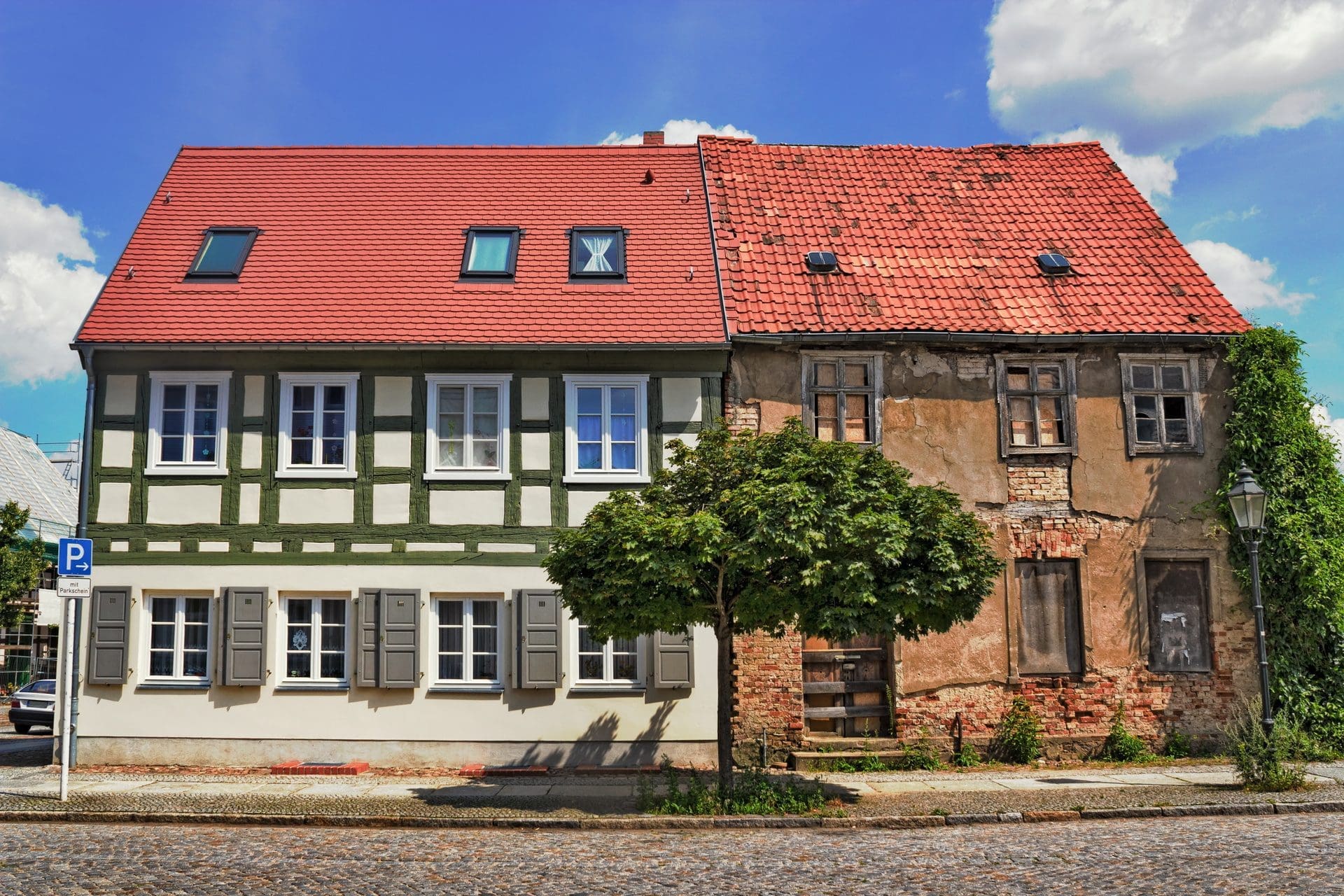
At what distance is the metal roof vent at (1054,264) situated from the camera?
17.7 meters

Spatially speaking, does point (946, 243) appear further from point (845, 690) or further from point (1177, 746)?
point (1177, 746)

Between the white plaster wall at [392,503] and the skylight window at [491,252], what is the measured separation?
11.4 ft

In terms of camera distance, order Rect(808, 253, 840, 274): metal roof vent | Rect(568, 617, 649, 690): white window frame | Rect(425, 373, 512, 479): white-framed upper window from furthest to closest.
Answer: Rect(808, 253, 840, 274): metal roof vent, Rect(425, 373, 512, 479): white-framed upper window, Rect(568, 617, 649, 690): white window frame

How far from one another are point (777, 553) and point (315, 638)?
7267 millimetres

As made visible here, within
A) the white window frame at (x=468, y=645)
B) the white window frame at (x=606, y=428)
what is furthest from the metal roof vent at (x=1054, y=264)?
the white window frame at (x=468, y=645)

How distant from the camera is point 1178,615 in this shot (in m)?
16.3

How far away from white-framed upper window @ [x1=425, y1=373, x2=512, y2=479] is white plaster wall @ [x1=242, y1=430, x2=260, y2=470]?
231 cm

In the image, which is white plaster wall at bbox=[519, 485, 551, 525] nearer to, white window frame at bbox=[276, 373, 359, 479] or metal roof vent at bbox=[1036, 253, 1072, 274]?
white window frame at bbox=[276, 373, 359, 479]

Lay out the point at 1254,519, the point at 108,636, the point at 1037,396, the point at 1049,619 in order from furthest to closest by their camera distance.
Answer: the point at 1037,396 < the point at 1049,619 < the point at 108,636 < the point at 1254,519

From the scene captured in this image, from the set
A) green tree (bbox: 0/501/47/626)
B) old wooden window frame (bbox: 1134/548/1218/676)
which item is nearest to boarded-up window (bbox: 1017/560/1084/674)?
old wooden window frame (bbox: 1134/548/1218/676)

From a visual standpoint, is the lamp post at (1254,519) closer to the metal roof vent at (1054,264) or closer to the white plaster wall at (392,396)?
the metal roof vent at (1054,264)

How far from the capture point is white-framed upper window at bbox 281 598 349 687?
15398mm

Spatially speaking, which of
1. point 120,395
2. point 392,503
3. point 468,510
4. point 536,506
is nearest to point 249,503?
point 392,503

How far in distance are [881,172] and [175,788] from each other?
48.0ft
